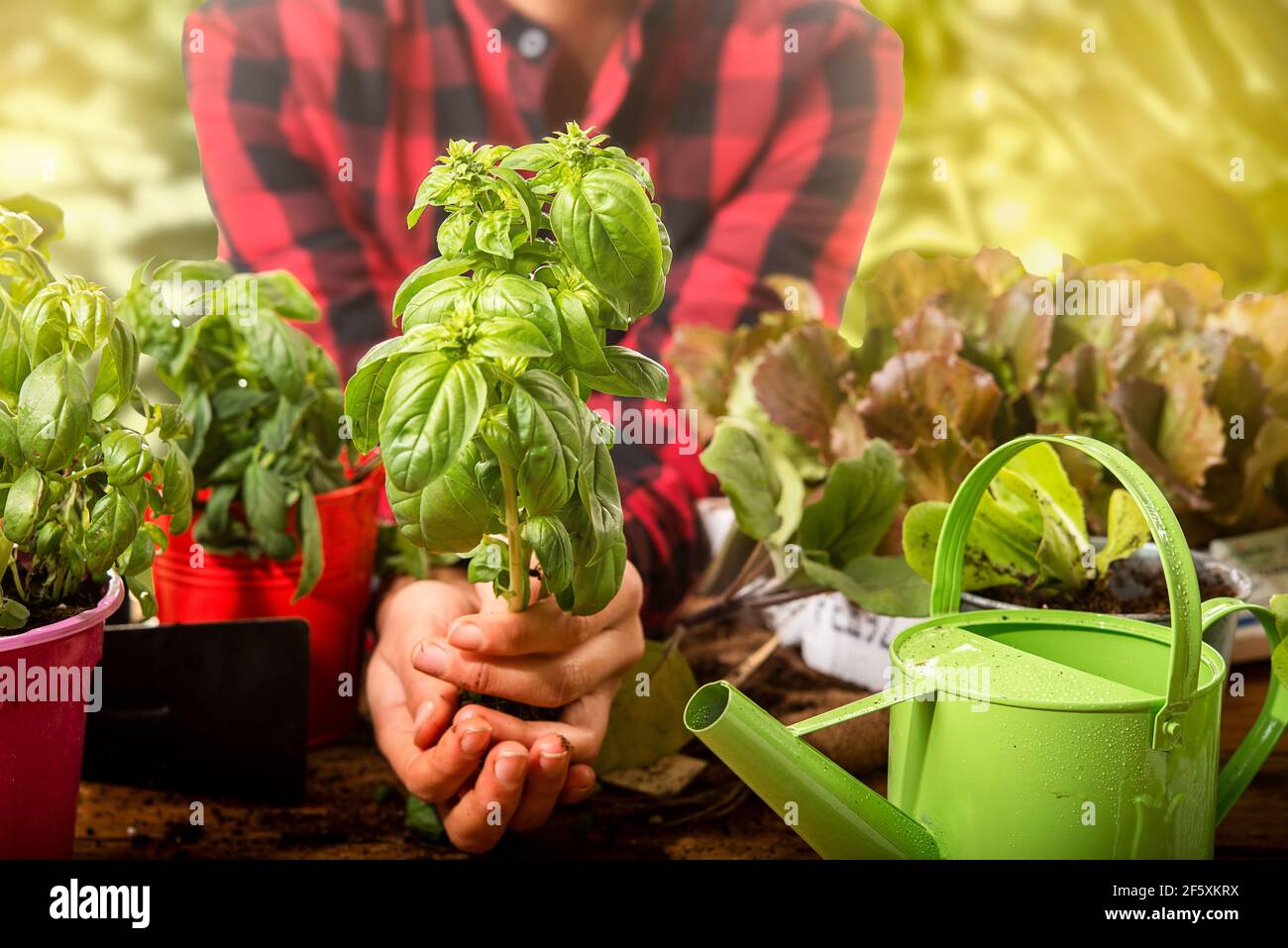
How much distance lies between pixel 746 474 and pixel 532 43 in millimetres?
723

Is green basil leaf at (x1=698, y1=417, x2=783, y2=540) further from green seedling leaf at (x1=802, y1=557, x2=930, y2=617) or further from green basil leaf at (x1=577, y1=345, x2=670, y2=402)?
green basil leaf at (x1=577, y1=345, x2=670, y2=402)

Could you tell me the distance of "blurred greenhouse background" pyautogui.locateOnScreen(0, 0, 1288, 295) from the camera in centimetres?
121

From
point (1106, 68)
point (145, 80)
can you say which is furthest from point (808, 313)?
point (145, 80)

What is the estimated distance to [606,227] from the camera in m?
0.57

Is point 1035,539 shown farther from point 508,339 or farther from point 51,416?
point 51,416

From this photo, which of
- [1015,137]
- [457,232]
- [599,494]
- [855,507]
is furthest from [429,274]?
[1015,137]

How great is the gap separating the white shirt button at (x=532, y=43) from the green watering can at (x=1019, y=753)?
90cm

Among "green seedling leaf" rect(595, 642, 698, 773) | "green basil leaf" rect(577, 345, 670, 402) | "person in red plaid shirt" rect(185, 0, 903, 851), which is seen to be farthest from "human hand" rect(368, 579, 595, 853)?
"person in red plaid shirt" rect(185, 0, 903, 851)

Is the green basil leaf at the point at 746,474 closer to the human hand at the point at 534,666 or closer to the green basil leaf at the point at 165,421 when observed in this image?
the human hand at the point at 534,666

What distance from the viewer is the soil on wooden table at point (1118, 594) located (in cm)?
78

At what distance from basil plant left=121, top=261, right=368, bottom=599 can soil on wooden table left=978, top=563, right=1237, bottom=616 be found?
1.62 ft

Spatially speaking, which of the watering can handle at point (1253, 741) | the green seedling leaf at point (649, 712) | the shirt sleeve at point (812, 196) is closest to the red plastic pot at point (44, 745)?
the green seedling leaf at point (649, 712)

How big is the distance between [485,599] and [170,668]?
0.72 ft
